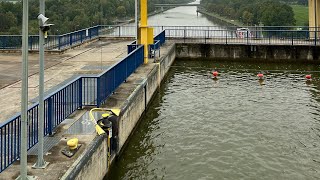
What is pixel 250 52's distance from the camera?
26.1m

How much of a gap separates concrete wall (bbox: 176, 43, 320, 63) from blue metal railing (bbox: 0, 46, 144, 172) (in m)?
13.1

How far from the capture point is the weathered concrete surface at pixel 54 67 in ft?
39.8

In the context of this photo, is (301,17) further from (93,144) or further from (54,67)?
(93,144)

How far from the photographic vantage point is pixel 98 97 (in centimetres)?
1068

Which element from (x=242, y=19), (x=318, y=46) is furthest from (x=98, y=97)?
(x=242, y=19)

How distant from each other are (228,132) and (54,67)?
9.02 metres

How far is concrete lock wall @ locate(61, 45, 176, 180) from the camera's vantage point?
7.20 metres

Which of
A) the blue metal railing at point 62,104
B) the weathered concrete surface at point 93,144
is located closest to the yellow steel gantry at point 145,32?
the weathered concrete surface at point 93,144

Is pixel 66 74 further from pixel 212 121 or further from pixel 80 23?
pixel 80 23

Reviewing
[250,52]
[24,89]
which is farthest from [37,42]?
[24,89]

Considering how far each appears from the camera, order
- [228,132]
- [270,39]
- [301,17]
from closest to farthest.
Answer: [228,132], [270,39], [301,17]

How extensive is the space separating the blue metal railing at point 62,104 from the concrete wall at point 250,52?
42.8 feet

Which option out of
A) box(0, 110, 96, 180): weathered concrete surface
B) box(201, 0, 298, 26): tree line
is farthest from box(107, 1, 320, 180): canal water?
box(201, 0, 298, 26): tree line

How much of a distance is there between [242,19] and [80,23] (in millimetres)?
76703
